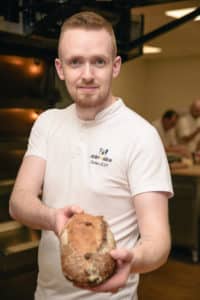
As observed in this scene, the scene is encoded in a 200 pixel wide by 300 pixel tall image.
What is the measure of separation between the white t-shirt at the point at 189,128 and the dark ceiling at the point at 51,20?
252 centimetres

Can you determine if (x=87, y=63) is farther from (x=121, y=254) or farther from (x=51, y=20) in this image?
(x=51, y=20)

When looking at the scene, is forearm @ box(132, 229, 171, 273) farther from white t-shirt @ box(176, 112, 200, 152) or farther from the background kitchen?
white t-shirt @ box(176, 112, 200, 152)

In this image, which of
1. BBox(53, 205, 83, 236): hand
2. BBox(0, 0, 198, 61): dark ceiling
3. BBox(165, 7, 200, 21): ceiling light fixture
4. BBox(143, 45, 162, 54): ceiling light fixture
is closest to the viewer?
BBox(53, 205, 83, 236): hand

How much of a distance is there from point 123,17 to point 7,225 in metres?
1.24

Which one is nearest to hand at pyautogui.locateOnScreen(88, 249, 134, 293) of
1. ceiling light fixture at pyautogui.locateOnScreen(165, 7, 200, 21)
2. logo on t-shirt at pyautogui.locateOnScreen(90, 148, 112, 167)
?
logo on t-shirt at pyautogui.locateOnScreen(90, 148, 112, 167)

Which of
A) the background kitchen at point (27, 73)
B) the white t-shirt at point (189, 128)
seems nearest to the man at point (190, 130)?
the white t-shirt at point (189, 128)

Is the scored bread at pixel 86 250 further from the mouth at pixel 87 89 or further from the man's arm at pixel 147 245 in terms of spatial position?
the mouth at pixel 87 89

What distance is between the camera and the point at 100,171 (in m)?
0.92

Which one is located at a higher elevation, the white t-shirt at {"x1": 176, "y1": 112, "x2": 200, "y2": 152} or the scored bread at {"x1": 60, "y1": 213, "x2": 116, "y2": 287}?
the scored bread at {"x1": 60, "y1": 213, "x2": 116, "y2": 287}

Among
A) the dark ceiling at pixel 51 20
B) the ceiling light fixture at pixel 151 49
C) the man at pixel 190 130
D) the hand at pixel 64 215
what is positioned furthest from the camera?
the ceiling light fixture at pixel 151 49

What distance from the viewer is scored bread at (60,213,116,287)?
0.70 meters

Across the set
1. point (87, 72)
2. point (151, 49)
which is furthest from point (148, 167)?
point (151, 49)

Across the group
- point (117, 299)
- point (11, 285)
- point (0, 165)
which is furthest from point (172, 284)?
point (117, 299)

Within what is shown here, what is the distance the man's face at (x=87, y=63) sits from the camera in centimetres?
86
